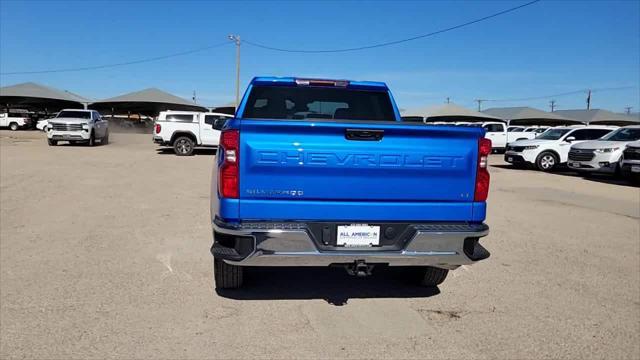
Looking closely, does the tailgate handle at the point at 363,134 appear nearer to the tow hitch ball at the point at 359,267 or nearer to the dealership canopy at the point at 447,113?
the tow hitch ball at the point at 359,267

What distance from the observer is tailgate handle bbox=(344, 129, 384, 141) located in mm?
3344

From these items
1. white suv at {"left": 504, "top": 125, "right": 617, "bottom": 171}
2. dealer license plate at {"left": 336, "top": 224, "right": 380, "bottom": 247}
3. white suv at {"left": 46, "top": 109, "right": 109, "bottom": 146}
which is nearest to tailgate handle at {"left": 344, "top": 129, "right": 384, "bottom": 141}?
dealer license plate at {"left": 336, "top": 224, "right": 380, "bottom": 247}

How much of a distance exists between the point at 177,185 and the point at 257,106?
6252mm

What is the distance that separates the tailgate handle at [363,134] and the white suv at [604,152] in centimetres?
1395

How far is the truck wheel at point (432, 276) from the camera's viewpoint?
432 centimetres

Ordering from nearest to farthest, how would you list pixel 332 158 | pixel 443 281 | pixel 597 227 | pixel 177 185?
pixel 332 158, pixel 443 281, pixel 597 227, pixel 177 185

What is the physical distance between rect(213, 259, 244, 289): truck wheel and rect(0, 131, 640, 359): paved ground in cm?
10

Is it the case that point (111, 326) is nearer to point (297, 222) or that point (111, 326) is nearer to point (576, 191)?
point (297, 222)

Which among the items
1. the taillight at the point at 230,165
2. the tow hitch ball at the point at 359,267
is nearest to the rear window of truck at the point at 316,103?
the taillight at the point at 230,165

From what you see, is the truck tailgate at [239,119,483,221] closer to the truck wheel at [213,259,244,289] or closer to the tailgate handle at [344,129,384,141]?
the tailgate handle at [344,129,384,141]

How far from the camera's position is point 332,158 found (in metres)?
3.32

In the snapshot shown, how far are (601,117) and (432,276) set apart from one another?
227ft

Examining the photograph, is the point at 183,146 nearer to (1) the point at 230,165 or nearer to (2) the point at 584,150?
(2) the point at 584,150

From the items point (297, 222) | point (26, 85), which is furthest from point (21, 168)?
point (26, 85)
